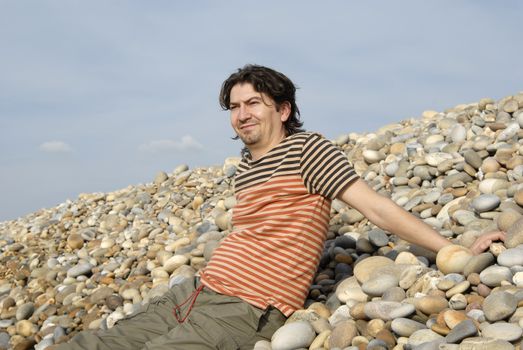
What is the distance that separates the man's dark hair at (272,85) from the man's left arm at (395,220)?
0.79 metres

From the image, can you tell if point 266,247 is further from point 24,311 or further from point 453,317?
point 24,311

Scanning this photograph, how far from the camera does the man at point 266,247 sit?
3.61 metres

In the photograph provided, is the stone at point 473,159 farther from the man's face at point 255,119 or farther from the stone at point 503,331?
the stone at point 503,331

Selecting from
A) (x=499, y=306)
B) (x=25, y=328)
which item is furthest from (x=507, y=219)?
(x=25, y=328)

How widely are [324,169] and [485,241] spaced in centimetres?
104

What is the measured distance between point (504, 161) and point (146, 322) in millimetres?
3529

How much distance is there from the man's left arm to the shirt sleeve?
0.06 meters

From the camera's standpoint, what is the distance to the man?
3.61m

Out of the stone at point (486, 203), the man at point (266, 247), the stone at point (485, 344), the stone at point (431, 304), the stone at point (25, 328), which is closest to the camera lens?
the stone at point (485, 344)

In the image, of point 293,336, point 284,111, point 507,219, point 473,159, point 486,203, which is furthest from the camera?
point 473,159

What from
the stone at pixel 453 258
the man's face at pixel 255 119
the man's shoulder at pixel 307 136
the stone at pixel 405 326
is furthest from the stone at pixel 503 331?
the man's face at pixel 255 119

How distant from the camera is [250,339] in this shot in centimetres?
361

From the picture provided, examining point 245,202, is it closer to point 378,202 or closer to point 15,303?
point 378,202

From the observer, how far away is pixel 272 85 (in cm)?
418
